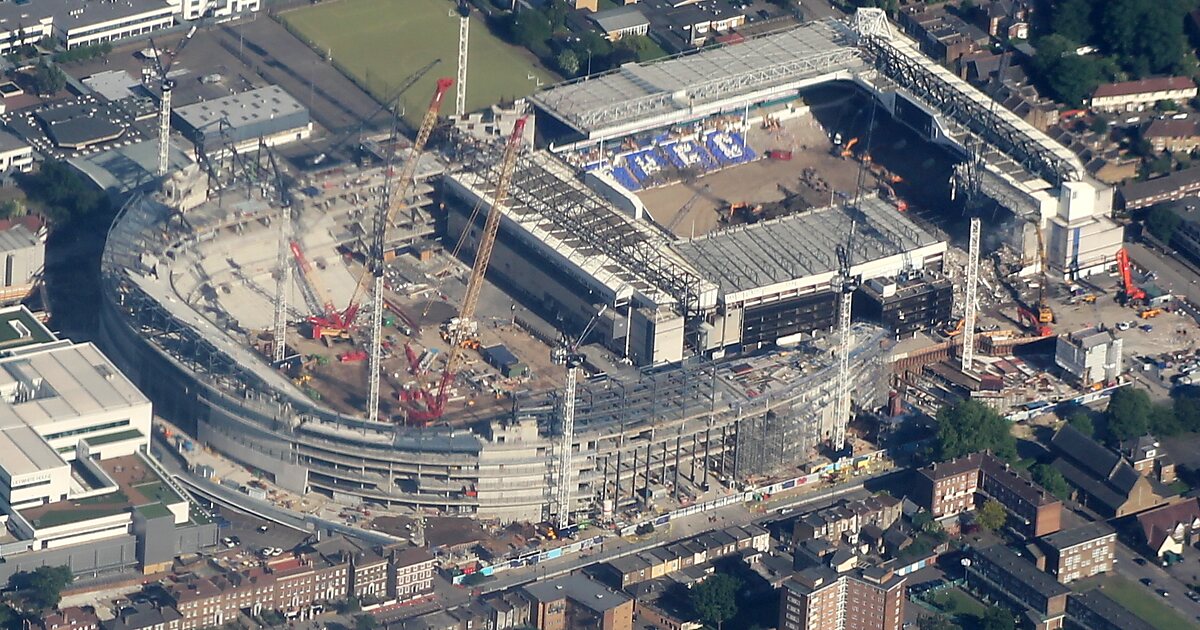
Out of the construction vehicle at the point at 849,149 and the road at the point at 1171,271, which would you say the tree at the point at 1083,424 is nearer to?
the road at the point at 1171,271

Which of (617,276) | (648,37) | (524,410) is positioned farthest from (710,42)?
(524,410)

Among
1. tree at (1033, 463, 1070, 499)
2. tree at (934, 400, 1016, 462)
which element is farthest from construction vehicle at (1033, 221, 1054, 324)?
tree at (1033, 463, 1070, 499)

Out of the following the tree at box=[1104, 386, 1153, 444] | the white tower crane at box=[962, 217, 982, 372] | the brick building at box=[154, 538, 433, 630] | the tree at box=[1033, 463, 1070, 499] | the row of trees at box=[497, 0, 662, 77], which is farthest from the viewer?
the row of trees at box=[497, 0, 662, 77]

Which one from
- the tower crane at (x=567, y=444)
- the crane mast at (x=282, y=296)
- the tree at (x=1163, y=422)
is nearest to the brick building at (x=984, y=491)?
the tree at (x=1163, y=422)

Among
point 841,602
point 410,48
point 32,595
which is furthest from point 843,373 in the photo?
point 410,48

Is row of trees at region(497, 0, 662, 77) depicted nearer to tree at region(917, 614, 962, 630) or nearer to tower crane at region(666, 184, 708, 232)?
tower crane at region(666, 184, 708, 232)

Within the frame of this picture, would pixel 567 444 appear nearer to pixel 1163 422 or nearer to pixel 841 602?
pixel 841 602
